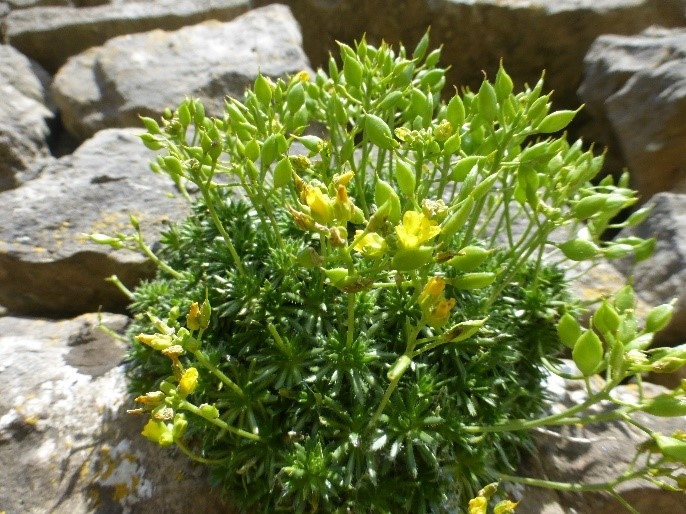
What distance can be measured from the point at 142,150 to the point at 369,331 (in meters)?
1.58

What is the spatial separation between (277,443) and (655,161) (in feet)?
6.80

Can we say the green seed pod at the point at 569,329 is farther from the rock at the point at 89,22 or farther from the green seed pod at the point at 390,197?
the rock at the point at 89,22

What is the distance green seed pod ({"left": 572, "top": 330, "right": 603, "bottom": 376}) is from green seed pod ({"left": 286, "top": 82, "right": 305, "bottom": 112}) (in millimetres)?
845

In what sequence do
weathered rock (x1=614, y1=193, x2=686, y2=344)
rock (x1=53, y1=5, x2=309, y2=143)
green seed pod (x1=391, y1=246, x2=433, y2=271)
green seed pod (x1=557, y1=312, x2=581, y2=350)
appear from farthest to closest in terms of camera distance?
rock (x1=53, y1=5, x2=309, y2=143), weathered rock (x1=614, y1=193, x2=686, y2=344), green seed pod (x1=557, y1=312, x2=581, y2=350), green seed pod (x1=391, y1=246, x2=433, y2=271)

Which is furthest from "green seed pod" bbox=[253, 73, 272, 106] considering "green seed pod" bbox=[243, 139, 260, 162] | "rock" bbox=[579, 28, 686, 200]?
"rock" bbox=[579, 28, 686, 200]

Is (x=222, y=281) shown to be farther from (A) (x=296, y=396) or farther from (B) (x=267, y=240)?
(A) (x=296, y=396)

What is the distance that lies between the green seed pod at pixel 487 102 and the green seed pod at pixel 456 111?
0.04 metres

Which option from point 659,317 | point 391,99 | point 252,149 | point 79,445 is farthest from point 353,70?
point 79,445

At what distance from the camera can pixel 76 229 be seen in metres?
2.17

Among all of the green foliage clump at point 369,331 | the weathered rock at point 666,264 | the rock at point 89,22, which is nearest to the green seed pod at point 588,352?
the green foliage clump at point 369,331

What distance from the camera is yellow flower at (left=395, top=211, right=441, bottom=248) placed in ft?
3.01

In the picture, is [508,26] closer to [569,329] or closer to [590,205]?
[590,205]

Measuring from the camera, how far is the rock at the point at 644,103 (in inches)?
95.9

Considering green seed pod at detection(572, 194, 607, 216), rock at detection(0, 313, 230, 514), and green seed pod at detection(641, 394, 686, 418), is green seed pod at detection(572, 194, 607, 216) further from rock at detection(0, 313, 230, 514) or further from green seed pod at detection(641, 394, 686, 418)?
rock at detection(0, 313, 230, 514)
